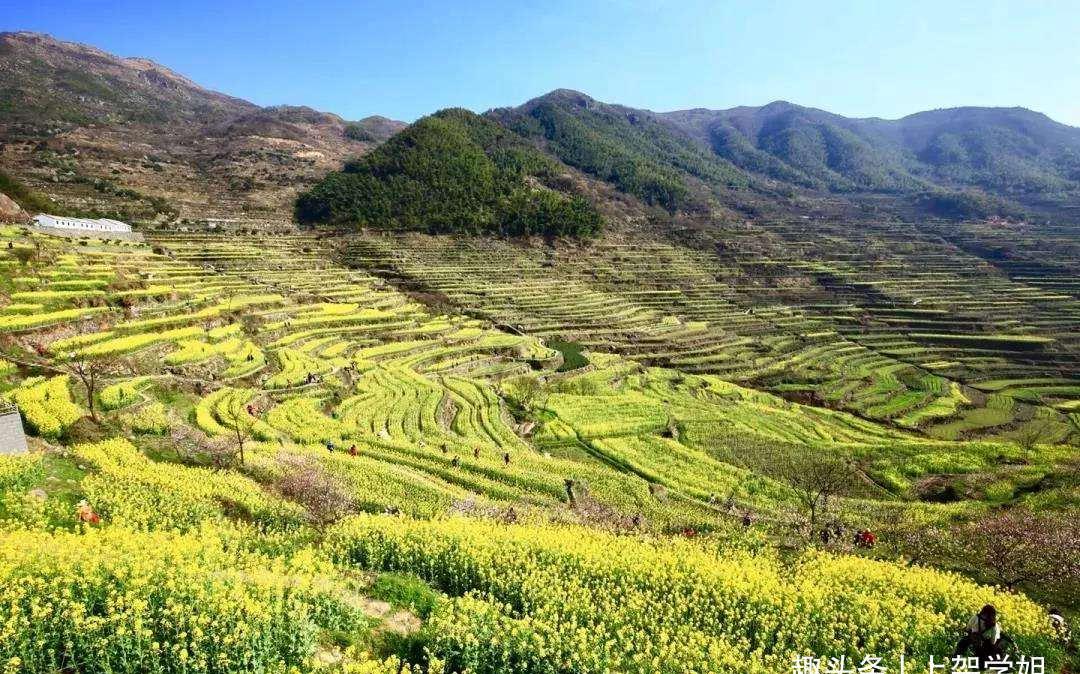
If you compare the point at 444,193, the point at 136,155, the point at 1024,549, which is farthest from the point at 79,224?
the point at 136,155

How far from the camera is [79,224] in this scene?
64688 millimetres

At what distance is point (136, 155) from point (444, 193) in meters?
76.3

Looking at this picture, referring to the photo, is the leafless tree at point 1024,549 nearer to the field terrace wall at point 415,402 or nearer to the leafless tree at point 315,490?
the field terrace wall at point 415,402

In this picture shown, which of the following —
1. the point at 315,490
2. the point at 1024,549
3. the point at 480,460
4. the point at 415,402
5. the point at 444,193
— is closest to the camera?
the point at 1024,549

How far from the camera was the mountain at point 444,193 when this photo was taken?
350 feet

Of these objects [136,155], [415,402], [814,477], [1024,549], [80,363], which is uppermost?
[136,155]

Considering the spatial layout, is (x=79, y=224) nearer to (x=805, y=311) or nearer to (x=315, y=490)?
(x=315, y=490)

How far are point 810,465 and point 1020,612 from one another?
740 inches

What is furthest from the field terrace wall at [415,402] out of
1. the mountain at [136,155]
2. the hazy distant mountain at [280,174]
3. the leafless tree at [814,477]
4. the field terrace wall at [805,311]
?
the mountain at [136,155]

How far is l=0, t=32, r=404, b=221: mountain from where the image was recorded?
96062mm

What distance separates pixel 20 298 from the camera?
115 feet

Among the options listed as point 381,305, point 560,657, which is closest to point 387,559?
point 560,657

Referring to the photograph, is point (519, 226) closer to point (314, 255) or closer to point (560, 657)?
point (314, 255)

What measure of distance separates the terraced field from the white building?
4.98 m
